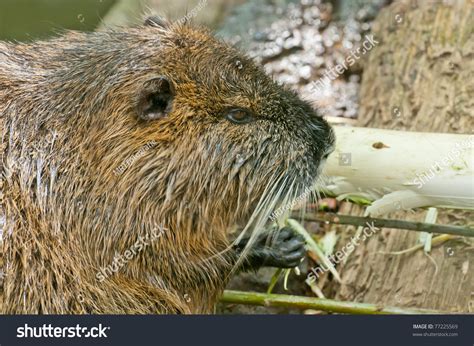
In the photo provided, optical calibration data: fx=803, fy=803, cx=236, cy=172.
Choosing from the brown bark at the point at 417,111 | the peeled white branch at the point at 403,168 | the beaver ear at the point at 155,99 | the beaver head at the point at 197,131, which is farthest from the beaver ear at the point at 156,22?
the brown bark at the point at 417,111

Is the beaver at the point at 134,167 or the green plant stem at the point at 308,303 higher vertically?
the beaver at the point at 134,167

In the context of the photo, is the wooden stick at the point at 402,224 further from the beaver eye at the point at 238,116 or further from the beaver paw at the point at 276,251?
the beaver eye at the point at 238,116

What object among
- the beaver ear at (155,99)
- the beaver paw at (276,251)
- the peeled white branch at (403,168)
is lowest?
the beaver paw at (276,251)

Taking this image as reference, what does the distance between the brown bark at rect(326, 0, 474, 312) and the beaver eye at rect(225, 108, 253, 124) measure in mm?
989

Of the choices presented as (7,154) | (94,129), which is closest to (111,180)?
(94,129)

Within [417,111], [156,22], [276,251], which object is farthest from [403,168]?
[156,22]

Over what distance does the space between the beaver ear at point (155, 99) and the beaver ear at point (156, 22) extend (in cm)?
39

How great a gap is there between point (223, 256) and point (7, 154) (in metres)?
0.85

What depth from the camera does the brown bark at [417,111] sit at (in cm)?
346

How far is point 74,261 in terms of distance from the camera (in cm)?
276

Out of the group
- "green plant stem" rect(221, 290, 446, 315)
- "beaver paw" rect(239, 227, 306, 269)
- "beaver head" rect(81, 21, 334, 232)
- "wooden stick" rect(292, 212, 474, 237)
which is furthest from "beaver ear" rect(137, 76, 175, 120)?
"wooden stick" rect(292, 212, 474, 237)
